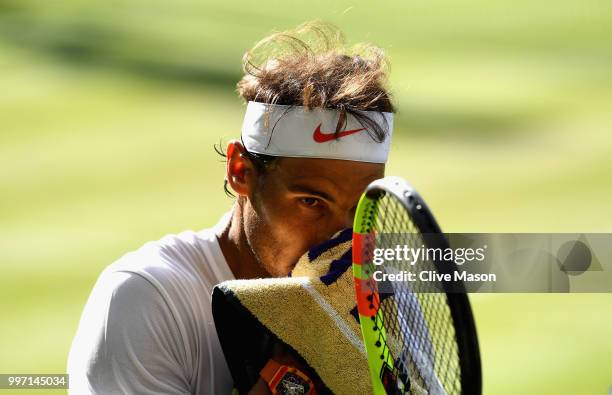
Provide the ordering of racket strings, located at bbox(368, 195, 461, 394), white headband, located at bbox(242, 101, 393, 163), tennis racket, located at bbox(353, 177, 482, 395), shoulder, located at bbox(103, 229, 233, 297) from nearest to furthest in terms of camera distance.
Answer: tennis racket, located at bbox(353, 177, 482, 395) < racket strings, located at bbox(368, 195, 461, 394) < shoulder, located at bbox(103, 229, 233, 297) < white headband, located at bbox(242, 101, 393, 163)

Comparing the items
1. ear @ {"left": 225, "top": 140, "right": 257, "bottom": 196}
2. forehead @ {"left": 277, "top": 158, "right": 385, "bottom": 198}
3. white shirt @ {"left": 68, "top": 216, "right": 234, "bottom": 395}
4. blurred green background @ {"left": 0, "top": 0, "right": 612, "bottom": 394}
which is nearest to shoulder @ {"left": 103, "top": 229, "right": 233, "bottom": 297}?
white shirt @ {"left": 68, "top": 216, "right": 234, "bottom": 395}

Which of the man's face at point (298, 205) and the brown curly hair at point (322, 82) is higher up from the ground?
the brown curly hair at point (322, 82)

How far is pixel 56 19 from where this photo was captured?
25.8 ft

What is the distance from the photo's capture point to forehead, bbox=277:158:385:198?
7.48 feet

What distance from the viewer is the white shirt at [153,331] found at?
6.84 ft

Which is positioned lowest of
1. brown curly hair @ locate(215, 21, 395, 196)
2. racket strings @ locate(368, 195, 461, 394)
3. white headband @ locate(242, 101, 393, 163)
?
racket strings @ locate(368, 195, 461, 394)

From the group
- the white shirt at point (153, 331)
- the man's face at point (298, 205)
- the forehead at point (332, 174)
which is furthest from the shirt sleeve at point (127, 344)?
the forehead at point (332, 174)

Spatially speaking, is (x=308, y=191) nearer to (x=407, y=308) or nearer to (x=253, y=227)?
(x=253, y=227)

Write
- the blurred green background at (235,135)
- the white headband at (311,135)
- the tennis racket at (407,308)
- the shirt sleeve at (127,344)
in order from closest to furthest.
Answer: the tennis racket at (407,308) < the shirt sleeve at (127,344) < the white headband at (311,135) < the blurred green background at (235,135)

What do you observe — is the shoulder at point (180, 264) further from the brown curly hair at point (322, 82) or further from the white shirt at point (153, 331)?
the brown curly hair at point (322, 82)

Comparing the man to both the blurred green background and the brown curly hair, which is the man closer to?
the brown curly hair

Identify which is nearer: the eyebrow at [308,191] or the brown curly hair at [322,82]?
the eyebrow at [308,191]

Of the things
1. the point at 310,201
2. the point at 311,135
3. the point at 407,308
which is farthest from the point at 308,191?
the point at 407,308

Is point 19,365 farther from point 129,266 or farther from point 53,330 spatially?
point 129,266
